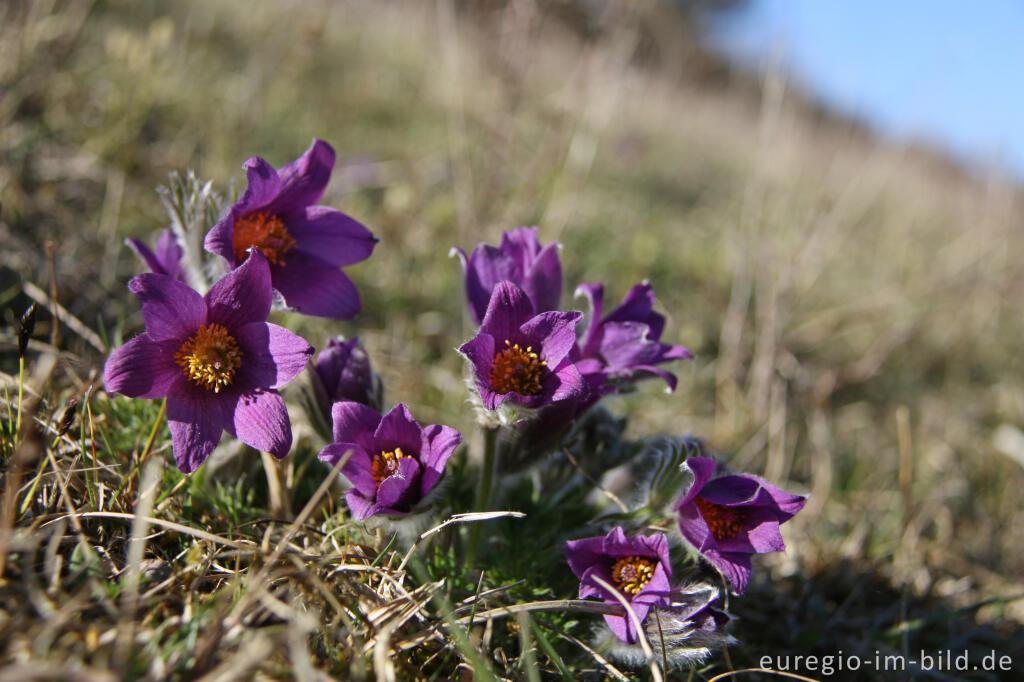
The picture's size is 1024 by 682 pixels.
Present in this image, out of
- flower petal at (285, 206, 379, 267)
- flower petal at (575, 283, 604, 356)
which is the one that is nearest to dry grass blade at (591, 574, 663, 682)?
flower petal at (575, 283, 604, 356)

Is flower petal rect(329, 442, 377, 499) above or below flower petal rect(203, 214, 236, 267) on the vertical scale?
below

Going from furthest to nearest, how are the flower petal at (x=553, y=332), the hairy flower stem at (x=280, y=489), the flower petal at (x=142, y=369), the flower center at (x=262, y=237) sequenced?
the hairy flower stem at (x=280, y=489) < the flower center at (x=262, y=237) < the flower petal at (x=553, y=332) < the flower petal at (x=142, y=369)

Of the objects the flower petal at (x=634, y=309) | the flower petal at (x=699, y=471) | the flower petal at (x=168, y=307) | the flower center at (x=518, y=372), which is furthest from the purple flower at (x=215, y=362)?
the flower petal at (x=699, y=471)

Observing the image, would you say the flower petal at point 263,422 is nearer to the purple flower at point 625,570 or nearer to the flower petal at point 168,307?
the flower petal at point 168,307

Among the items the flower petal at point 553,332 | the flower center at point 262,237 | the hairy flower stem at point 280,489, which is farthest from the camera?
the hairy flower stem at point 280,489

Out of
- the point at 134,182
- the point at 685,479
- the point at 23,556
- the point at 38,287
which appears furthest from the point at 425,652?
the point at 134,182

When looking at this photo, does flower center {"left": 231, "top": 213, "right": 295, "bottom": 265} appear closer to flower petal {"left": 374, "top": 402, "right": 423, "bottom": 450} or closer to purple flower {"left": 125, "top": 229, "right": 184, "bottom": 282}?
purple flower {"left": 125, "top": 229, "right": 184, "bottom": 282}
